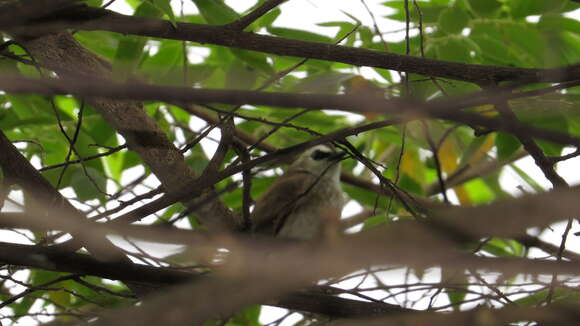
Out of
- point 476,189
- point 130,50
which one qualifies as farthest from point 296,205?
point 130,50

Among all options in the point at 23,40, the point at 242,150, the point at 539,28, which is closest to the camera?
the point at 23,40

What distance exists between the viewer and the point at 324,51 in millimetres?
1604

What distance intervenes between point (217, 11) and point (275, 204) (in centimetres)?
161

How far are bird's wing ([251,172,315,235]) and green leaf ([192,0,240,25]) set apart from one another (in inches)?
51.6

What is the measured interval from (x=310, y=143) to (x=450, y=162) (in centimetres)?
203

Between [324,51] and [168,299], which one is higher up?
[324,51]

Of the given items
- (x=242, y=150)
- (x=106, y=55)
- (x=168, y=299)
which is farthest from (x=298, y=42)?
(x=106, y=55)

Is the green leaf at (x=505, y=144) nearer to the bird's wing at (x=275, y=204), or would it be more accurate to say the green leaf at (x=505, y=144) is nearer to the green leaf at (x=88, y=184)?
the bird's wing at (x=275, y=204)

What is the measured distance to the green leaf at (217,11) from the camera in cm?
186

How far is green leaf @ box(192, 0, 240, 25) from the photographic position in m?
1.86

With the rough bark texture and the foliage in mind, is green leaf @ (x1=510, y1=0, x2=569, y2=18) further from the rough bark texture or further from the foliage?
the rough bark texture

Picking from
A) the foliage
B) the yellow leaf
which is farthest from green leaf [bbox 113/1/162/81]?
the yellow leaf

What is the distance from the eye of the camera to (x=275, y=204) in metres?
3.37

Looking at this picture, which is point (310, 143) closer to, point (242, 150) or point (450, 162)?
point (242, 150)
